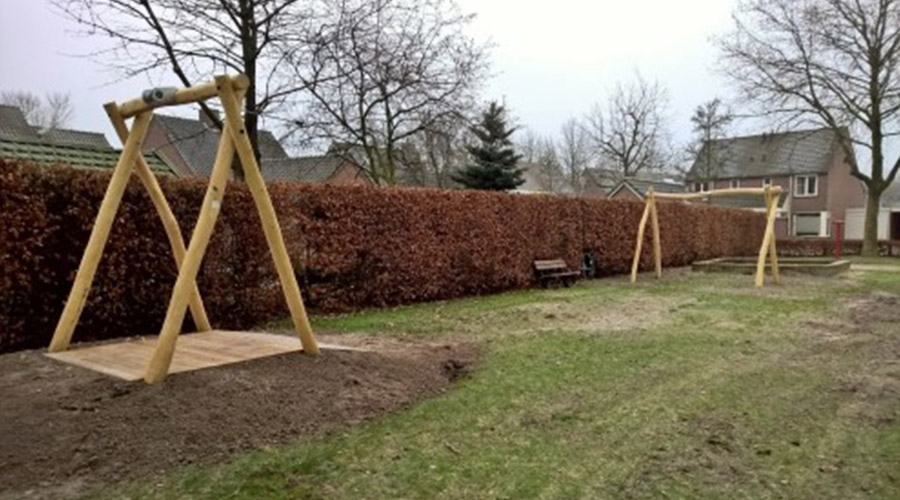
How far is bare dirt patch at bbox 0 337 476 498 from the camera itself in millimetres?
3174

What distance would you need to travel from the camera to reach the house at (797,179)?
4362 centimetres

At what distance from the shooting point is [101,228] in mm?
5172

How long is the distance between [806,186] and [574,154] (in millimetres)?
19008

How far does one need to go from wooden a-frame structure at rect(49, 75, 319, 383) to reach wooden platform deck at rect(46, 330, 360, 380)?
25cm

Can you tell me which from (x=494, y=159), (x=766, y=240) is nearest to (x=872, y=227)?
(x=494, y=159)

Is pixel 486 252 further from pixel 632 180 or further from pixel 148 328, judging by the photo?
pixel 632 180

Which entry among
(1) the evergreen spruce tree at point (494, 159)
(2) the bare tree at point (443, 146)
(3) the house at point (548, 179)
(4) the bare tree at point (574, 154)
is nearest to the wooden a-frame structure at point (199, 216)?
(2) the bare tree at point (443, 146)

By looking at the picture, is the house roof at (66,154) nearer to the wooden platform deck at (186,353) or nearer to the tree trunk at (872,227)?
the wooden platform deck at (186,353)

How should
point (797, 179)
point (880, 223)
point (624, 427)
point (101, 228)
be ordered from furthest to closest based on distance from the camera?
point (797, 179) → point (880, 223) → point (101, 228) → point (624, 427)

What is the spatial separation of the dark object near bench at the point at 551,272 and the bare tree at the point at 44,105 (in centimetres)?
4382

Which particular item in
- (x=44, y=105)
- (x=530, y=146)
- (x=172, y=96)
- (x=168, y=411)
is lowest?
(x=168, y=411)

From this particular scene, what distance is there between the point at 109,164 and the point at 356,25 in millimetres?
6400

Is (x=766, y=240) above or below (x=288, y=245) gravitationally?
below

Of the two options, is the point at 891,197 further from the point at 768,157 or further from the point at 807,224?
the point at 768,157
